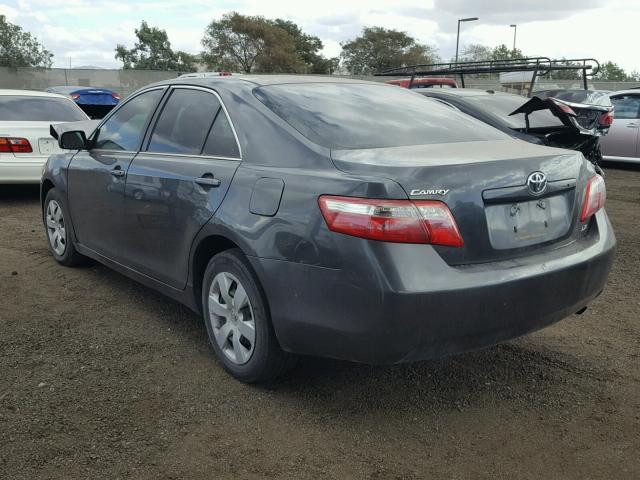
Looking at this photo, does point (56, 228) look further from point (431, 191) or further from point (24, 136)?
point (431, 191)

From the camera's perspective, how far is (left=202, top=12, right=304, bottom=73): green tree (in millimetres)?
60000

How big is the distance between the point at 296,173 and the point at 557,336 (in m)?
2.11

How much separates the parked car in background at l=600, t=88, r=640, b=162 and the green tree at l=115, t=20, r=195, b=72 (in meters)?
57.1

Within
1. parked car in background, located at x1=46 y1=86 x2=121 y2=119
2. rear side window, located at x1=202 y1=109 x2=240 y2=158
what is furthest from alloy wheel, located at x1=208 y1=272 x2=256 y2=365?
parked car in background, located at x1=46 y1=86 x2=121 y2=119

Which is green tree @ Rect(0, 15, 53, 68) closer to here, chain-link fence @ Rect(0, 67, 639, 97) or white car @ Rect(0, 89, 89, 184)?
chain-link fence @ Rect(0, 67, 639, 97)

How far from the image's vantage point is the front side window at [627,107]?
39.3 feet

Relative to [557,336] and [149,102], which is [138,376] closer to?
[149,102]

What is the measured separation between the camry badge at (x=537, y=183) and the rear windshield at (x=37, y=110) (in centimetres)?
747

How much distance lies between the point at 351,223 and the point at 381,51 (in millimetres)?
75112

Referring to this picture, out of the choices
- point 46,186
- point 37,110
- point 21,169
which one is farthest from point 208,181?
point 37,110

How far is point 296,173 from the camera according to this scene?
9.85 ft

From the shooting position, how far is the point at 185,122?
3.94 meters

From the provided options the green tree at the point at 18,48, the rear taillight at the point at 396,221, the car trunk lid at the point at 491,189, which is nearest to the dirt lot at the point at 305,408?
the car trunk lid at the point at 491,189

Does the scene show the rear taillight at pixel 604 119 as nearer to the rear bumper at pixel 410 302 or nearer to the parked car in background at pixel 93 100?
the rear bumper at pixel 410 302
